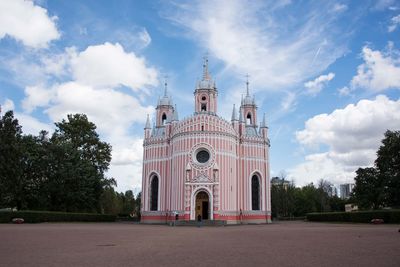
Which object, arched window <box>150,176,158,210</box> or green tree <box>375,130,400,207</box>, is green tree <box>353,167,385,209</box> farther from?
arched window <box>150,176,158,210</box>

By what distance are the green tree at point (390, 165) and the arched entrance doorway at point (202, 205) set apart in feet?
83.7

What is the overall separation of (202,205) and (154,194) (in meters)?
10.1

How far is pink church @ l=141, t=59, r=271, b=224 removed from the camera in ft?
190

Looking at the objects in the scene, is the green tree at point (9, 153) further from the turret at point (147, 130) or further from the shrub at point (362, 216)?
the shrub at point (362, 216)

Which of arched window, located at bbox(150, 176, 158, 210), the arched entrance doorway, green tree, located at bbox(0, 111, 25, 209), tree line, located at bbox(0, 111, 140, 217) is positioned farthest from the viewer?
arched window, located at bbox(150, 176, 158, 210)


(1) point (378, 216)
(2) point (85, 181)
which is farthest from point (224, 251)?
(2) point (85, 181)

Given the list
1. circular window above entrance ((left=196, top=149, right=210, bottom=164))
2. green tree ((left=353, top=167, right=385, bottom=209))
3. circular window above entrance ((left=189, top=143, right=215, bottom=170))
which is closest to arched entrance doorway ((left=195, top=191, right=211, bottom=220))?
circular window above entrance ((left=189, top=143, right=215, bottom=170))

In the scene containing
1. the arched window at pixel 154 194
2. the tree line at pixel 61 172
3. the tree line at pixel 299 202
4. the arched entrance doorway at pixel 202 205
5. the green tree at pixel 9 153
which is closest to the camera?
the green tree at pixel 9 153

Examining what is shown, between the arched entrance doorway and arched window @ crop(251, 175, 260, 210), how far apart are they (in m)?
8.73

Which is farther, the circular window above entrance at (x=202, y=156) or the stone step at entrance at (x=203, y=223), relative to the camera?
the circular window above entrance at (x=202, y=156)

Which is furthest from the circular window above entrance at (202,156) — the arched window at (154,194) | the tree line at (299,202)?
the tree line at (299,202)

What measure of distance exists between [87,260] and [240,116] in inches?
2245

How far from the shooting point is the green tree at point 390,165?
5089 cm

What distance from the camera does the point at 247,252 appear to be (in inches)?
624
